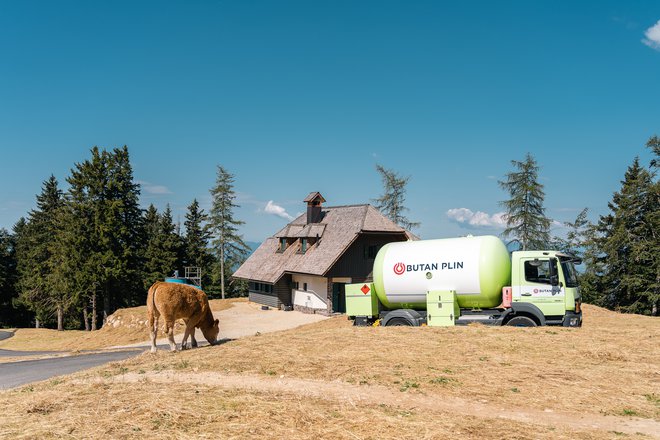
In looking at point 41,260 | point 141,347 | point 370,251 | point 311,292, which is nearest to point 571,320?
point 370,251

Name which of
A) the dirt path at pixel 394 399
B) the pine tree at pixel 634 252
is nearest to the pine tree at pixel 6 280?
the dirt path at pixel 394 399

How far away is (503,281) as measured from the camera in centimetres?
1752

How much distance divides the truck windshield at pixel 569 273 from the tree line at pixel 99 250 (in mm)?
39859

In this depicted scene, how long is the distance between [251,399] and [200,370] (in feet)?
11.6

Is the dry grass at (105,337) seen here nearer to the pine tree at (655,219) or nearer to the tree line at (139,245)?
the tree line at (139,245)

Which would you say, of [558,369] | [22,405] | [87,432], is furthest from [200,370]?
[558,369]

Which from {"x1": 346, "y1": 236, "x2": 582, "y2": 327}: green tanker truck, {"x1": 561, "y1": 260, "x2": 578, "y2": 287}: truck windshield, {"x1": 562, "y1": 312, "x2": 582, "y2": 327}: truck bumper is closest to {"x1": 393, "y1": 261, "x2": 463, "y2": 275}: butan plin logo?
{"x1": 346, "y1": 236, "x2": 582, "y2": 327}: green tanker truck

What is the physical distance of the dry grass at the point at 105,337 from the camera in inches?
1218

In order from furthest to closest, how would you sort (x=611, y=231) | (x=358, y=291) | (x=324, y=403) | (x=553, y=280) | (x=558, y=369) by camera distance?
1. (x=611, y=231)
2. (x=358, y=291)
3. (x=553, y=280)
4. (x=558, y=369)
5. (x=324, y=403)

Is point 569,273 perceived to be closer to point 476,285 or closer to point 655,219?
point 476,285

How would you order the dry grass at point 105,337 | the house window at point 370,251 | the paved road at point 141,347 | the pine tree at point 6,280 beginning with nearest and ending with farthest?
the paved road at point 141,347
the dry grass at point 105,337
the house window at point 370,251
the pine tree at point 6,280

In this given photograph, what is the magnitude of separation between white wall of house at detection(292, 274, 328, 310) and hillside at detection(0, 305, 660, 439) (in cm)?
2149

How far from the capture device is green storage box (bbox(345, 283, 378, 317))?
1973cm

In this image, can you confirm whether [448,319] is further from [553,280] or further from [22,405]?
[22,405]
